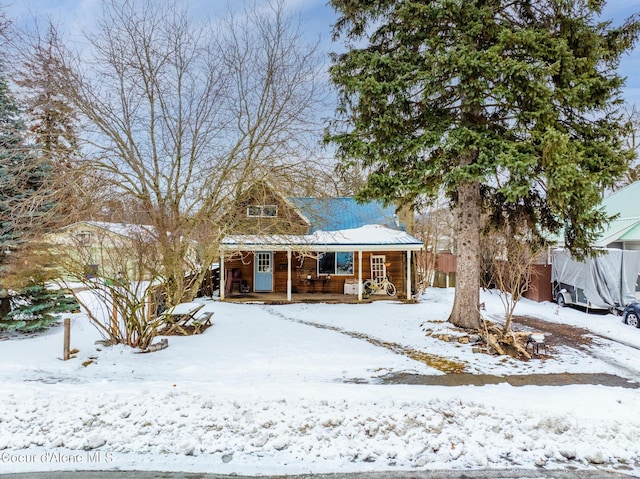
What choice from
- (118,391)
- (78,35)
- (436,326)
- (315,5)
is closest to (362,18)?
(315,5)

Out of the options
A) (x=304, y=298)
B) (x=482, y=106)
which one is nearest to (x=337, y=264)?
(x=304, y=298)

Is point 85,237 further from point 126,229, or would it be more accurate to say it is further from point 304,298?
point 304,298

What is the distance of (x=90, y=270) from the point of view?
743 centimetres

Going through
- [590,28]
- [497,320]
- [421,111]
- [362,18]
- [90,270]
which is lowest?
[497,320]

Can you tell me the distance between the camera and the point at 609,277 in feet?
40.2

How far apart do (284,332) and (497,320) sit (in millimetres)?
6748

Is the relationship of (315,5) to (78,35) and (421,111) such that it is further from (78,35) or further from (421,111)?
(78,35)

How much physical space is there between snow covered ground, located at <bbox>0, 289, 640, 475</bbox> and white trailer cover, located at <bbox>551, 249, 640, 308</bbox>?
442 cm

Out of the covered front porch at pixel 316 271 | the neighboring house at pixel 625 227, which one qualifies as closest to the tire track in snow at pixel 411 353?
the covered front porch at pixel 316 271

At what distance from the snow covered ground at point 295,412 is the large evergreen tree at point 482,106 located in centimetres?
372

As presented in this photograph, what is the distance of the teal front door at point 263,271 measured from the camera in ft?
55.8

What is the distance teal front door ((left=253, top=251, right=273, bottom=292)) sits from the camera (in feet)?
55.8

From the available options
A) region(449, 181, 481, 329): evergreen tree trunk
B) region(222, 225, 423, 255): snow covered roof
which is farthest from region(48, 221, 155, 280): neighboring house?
region(449, 181, 481, 329): evergreen tree trunk

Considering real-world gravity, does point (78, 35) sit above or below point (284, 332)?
above
